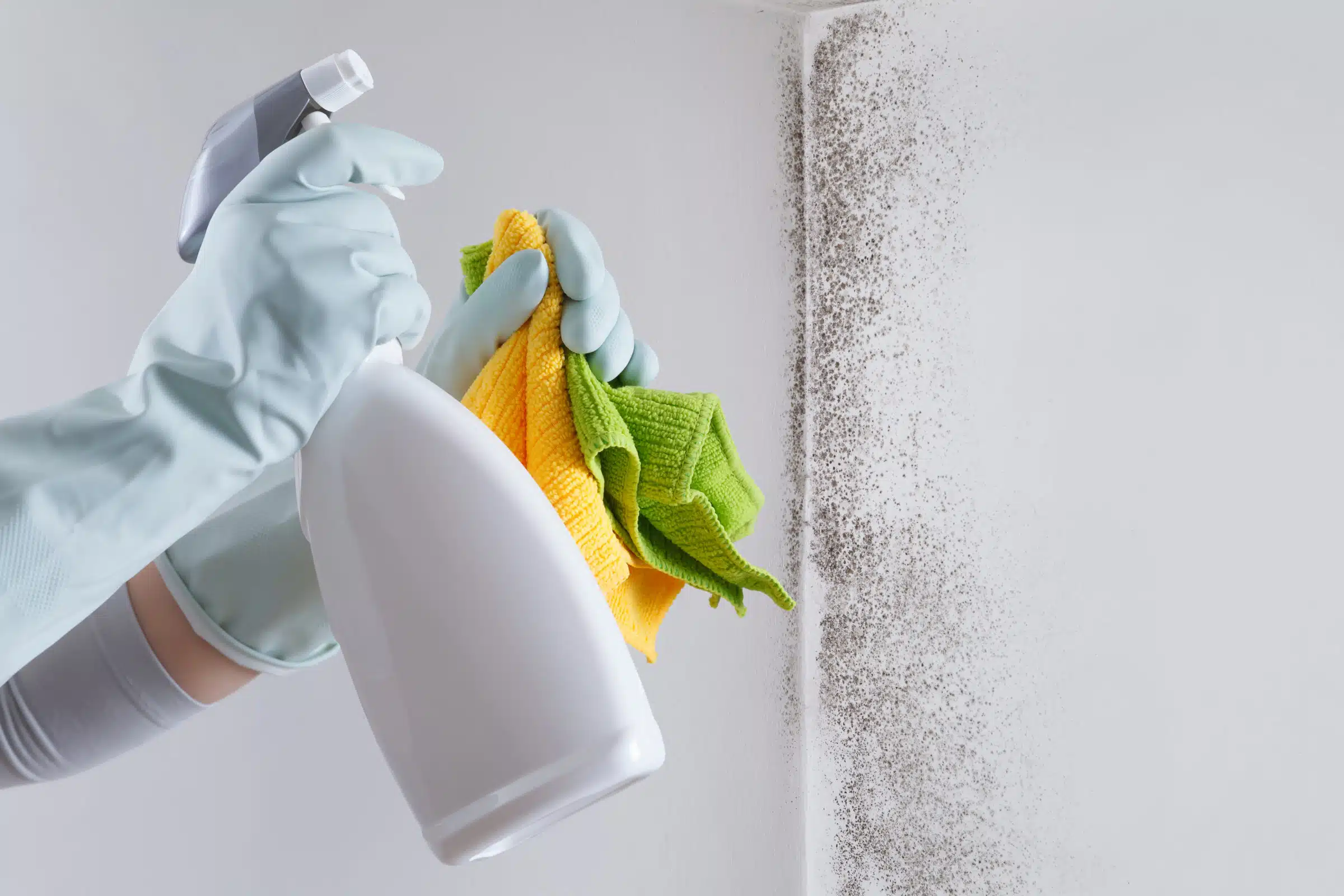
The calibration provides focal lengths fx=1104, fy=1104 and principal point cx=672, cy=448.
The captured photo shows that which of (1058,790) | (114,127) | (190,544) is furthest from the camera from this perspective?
(1058,790)

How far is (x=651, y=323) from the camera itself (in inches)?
55.4

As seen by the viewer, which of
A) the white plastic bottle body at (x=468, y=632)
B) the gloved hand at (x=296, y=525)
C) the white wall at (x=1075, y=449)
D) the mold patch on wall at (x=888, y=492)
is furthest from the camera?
the mold patch on wall at (x=888, y=492)

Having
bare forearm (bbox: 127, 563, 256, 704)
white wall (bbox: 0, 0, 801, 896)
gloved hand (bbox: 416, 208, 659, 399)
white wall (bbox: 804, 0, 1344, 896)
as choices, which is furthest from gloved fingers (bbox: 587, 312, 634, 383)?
white wall (bbox: 804, 0, 1344, 896)

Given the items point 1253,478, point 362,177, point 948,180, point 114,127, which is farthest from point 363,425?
point 948,180

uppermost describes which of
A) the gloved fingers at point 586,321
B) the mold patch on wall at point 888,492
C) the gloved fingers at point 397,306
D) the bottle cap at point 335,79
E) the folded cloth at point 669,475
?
the bottle cap at point 335,79

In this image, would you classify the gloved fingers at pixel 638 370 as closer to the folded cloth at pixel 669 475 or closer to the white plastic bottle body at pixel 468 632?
the folded cloth at pixel 669 475

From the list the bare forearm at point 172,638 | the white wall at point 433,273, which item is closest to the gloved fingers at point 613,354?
the bare forearm at point 172,638

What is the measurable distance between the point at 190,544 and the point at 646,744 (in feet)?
0.90

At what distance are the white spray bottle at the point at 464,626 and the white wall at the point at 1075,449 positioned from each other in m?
0.89

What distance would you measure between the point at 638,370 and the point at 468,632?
27cm

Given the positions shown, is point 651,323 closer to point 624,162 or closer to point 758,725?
point 624,162

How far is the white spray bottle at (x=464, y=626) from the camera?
389 mm

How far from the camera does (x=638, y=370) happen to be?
635 mm

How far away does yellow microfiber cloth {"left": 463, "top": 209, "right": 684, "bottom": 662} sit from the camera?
1.82 feet
